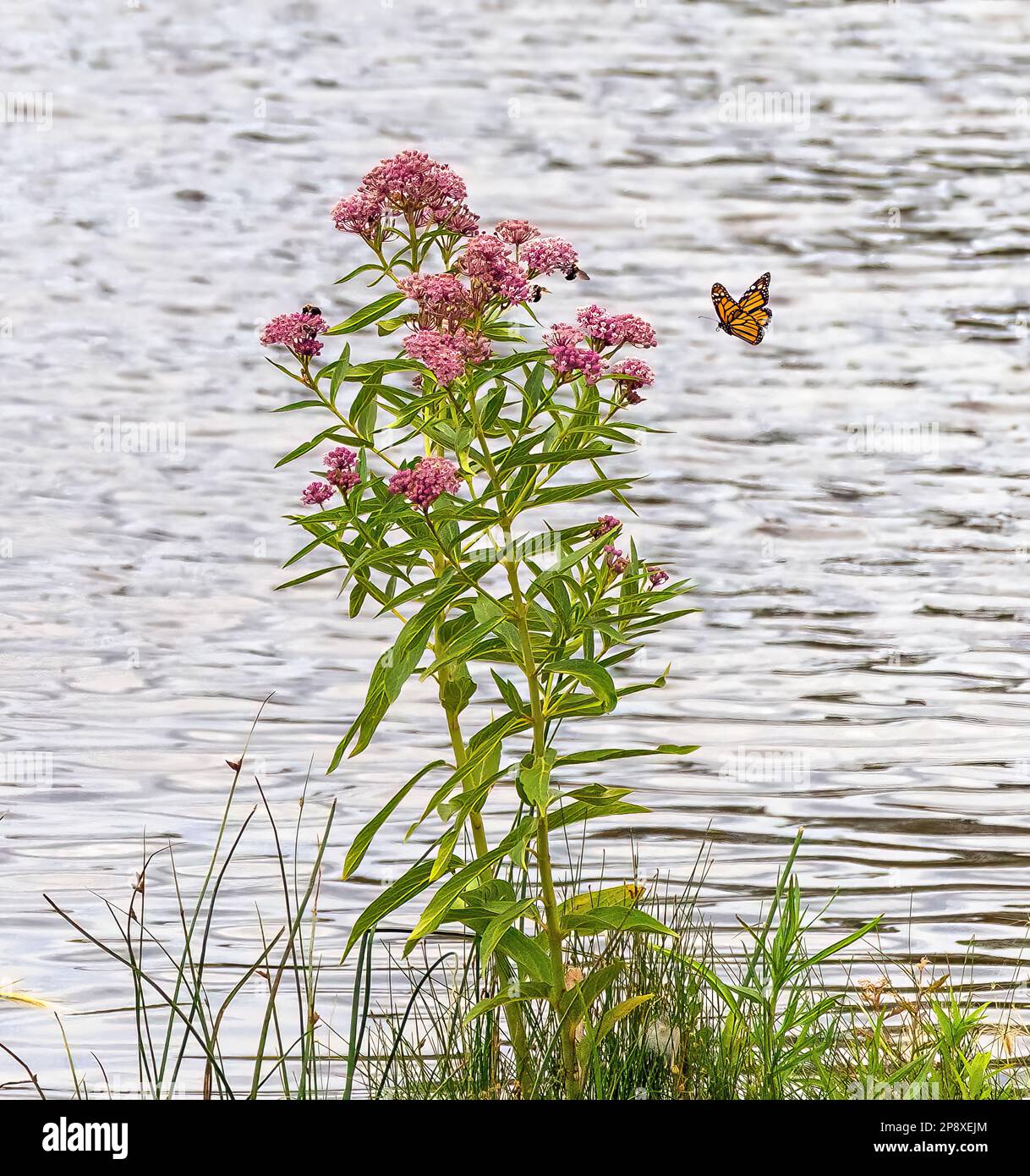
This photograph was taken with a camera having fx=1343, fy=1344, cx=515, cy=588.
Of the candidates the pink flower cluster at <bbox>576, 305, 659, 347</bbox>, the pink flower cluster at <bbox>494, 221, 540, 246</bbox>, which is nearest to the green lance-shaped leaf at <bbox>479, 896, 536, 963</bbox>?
the pink flower cluster at <bbox>576, 305, 659, 347</bbox>

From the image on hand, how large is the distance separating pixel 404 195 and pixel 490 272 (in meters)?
0.20

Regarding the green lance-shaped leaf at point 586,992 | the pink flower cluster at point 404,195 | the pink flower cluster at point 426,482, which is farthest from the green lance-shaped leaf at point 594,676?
the pink flower cluster at point 404,195

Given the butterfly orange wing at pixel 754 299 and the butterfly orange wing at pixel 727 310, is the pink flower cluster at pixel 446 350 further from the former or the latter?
the butterfly orange wing at pixel 754 299

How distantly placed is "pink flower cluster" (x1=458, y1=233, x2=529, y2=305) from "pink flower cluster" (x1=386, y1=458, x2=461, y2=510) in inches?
9.5

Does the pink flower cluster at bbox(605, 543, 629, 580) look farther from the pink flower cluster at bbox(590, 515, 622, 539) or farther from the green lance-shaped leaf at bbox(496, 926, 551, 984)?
the green lance-shaped leaf at bbox(496, 926, 551, 984)

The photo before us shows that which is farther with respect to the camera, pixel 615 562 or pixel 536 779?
pixel 615 562

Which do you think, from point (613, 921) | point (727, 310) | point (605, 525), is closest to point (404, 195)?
point (605, 525)

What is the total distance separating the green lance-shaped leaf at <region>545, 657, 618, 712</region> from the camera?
167cm

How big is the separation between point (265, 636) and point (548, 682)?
3112 mm

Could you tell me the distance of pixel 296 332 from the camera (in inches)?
71.6

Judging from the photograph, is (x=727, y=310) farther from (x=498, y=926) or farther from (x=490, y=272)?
(x=498, y=926)

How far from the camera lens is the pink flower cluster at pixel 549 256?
5.84ft
